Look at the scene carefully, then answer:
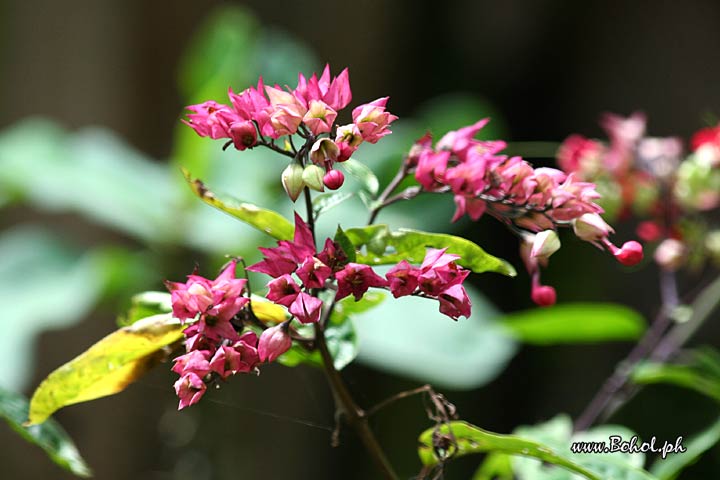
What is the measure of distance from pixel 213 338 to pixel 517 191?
0.56 feet

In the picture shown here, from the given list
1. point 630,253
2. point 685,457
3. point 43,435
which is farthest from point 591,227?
point 43,435

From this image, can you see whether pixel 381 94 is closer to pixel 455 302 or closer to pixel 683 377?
pixel 683 377

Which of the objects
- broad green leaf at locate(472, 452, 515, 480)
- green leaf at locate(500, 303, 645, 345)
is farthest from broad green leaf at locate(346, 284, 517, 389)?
broad green leaf at locate(472, 452, 515, 480)

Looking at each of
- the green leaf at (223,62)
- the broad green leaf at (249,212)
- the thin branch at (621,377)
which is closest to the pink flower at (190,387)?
the broad green leaf at (249,212)

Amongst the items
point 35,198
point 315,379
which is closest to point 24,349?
point 35,198

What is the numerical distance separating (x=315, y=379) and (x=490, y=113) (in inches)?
26.2

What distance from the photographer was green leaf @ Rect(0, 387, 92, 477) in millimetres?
482

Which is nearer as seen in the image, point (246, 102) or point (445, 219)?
point (246, 102)

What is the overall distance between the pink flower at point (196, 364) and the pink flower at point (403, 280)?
0.29 ft

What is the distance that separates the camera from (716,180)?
700mm

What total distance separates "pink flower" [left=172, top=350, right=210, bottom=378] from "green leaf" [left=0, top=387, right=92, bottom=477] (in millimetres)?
149

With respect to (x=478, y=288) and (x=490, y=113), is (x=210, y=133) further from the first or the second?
(x=478, y=288)

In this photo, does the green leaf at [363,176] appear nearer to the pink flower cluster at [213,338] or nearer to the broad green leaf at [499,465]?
the pink flower cluster at [213,338]

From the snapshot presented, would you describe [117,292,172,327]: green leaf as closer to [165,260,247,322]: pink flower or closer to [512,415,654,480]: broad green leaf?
[165,260,247,322]: pink flower
